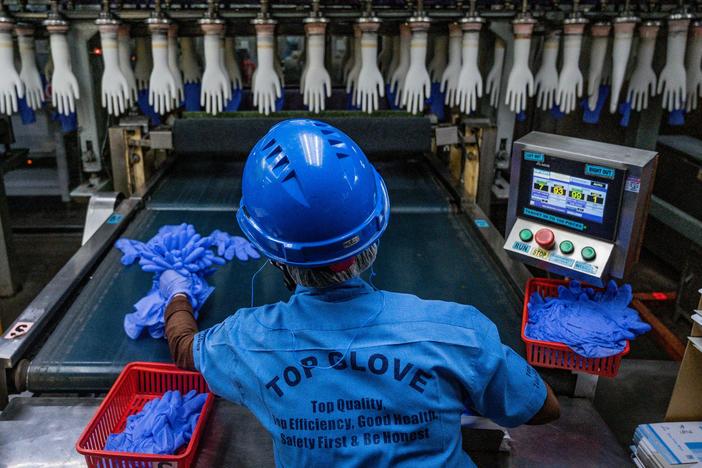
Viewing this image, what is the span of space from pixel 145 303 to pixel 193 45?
1.43 m

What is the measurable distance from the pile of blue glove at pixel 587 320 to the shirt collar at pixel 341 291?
0.62m

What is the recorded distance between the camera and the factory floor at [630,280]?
1.69m

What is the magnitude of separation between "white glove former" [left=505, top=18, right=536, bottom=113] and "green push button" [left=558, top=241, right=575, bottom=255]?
99 cm

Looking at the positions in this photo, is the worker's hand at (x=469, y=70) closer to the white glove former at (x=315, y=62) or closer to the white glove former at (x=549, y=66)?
the white glove former at (x=549, y=66)

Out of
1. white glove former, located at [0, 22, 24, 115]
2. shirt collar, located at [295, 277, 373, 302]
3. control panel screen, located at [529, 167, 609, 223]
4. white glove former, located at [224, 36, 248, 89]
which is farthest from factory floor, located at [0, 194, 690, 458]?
white glove former, located at [224, 36, 248, 89]

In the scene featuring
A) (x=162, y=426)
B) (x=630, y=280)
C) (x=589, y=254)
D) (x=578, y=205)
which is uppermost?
(x=578, y=205)

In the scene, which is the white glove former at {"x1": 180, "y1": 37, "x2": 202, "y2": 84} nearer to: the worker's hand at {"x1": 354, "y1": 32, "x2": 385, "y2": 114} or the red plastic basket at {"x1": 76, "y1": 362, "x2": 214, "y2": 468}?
the worker's hand at {"x1": 354, "y1": 32, "x2": 385, "y2": 114}

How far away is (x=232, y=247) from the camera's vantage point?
1933mm

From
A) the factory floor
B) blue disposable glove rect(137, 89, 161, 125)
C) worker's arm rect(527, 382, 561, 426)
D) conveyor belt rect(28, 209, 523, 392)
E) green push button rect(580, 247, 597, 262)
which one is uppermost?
blue disposable glove rect(137, 89, 161, 125)

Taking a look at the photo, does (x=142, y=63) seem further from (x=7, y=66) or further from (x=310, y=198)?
(x=310, y=198)

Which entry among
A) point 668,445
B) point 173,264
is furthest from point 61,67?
point 668,445

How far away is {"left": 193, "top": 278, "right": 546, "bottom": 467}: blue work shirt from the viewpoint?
0.84 meters

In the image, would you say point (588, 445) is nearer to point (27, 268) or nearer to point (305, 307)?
point (305, 307)

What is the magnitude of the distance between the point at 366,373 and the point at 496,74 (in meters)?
1.86
